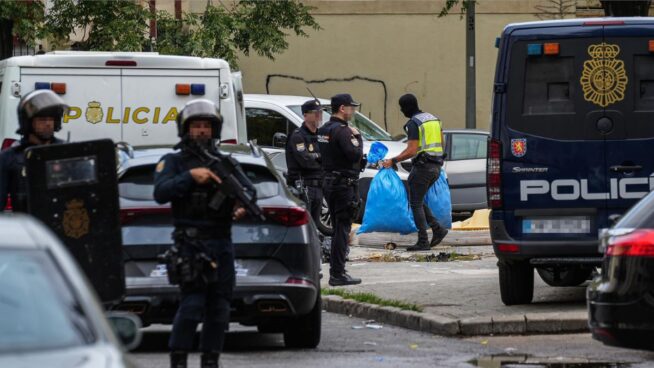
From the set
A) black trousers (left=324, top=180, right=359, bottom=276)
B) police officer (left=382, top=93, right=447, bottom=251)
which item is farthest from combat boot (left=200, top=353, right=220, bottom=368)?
police officer (left=382, top=93, right=447, bottom=251)

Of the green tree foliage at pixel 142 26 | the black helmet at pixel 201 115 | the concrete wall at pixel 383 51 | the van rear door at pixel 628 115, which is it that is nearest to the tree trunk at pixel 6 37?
the green tree foliage at pixel 142 26

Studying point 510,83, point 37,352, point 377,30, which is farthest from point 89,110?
point 377,30

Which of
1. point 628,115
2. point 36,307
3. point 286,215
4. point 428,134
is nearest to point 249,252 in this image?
point 286,215

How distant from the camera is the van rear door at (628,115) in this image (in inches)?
480

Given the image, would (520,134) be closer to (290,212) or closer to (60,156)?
(290,212)

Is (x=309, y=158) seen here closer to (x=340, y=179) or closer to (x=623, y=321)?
(x=340, y=179)

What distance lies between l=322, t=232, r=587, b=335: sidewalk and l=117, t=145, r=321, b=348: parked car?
1755 mm

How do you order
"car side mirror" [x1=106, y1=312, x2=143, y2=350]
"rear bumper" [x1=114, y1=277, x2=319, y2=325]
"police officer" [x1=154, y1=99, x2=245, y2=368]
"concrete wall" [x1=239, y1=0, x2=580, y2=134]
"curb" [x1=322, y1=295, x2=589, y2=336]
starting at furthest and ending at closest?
"concrete wall" [x1=239, y1=0, x2=580, y2=134] < "curb" [x1=322, y1=295, x2=589, y2=336] < "rear bumper" [x1=114, y1=277, x2=319, y2=325] < "police officer" [x1=154, y1=99, x2=245, y2=368] < "car side mirror" [x1=106, y1=312, x2=143, y2=350]

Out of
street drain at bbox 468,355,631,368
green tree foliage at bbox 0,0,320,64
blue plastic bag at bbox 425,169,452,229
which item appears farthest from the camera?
green tree foliage at bbox 0,0,320,64

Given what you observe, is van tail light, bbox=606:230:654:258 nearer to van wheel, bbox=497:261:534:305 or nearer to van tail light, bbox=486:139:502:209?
van tail light, bbox=486:139:502:209

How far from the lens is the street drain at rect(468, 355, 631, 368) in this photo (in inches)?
398

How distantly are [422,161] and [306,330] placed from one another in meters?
7.55

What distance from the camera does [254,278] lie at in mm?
10398

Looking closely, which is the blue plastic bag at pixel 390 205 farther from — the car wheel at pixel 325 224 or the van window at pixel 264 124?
the van window at pixel 264 124
